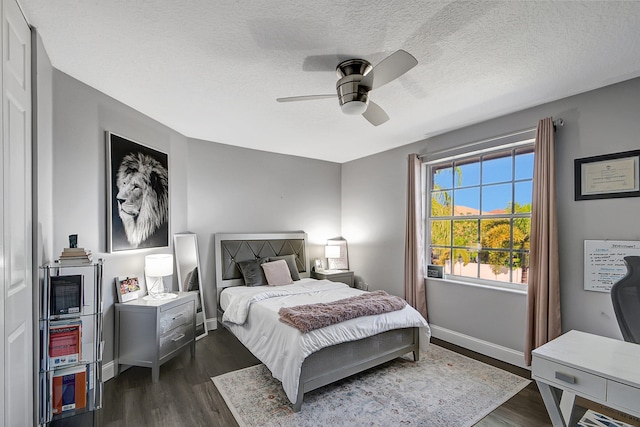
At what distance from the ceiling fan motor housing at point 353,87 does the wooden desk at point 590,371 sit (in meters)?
1.87

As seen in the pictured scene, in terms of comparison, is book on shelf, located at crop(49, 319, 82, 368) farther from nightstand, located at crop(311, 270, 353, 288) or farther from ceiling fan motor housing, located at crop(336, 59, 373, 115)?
nightstand, located at crop(311, 270, 353, 288)

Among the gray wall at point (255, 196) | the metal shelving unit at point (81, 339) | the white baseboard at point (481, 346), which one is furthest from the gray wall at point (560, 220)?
the metal shelving unit at point (81, 339)

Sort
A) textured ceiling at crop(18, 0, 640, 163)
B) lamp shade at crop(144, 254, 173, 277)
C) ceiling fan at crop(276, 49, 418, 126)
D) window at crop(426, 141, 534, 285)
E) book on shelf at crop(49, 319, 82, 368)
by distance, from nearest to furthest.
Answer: textured ceiling at crop(18, 0, 640, 163) → book on shelf at crop(49, 319, 82, 368) → ceiling fan at crop(276, 49, 418, 126) → lamp shade at crop(144, 254, 173, 277) → window at crop(426, 141, 534, 285)

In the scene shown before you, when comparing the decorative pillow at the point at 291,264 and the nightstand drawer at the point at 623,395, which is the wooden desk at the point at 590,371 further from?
the decorative pillow at the point at 291,264

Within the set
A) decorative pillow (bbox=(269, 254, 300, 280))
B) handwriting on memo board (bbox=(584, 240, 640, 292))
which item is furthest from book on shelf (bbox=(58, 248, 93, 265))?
handwriting on memo board (bbox=(584, 240, 640, 292))

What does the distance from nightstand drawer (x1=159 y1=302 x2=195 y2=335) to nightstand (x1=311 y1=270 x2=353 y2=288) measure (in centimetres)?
207

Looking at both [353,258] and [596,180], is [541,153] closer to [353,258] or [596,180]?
[596,180]

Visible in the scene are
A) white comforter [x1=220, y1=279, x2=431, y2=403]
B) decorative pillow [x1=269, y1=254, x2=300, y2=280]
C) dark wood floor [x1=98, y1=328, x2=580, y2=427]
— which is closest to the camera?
dark wood floor [x1=98, y1=328, x2=580, y2=427]

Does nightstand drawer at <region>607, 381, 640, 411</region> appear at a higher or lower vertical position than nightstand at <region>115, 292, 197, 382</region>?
higher

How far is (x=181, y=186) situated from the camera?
3898mm

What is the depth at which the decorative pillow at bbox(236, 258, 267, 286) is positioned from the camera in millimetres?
4078

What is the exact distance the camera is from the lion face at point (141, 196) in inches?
117

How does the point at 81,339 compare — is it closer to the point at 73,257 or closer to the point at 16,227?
the point at 73,257

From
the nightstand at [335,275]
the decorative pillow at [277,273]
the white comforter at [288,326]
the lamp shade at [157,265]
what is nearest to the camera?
the white comforter at [288,326]
